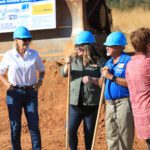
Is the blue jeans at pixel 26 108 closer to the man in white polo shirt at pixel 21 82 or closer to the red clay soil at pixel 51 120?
the man in white polo shirt at pixel 21 82

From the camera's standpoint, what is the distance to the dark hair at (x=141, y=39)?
215 inches

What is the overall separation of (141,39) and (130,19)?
29.1 metres

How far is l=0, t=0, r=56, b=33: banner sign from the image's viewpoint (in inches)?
555

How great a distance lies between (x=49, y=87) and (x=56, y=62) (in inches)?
42.3

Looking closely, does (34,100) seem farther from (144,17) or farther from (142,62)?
(144,17)

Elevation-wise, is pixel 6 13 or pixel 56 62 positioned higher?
pixel 6 13

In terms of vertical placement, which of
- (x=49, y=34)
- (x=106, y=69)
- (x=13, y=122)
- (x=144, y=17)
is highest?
(x=144, y=17)

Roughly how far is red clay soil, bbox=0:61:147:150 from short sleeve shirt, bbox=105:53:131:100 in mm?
2891

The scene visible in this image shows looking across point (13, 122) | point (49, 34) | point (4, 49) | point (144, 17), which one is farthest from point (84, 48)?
point (144, 17)

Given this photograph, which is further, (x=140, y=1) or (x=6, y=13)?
(x=140, y=1)

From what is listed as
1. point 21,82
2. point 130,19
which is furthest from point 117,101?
point 130,19

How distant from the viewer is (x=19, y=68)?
24.6 feet

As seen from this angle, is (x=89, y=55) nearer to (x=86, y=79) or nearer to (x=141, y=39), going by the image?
(x=86, y=79)

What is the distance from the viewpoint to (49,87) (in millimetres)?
12680
